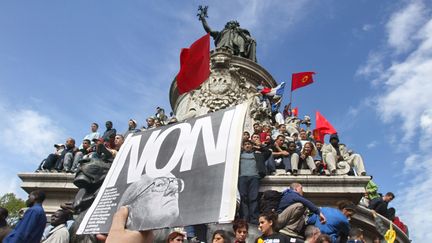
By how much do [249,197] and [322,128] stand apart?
30.0 ft

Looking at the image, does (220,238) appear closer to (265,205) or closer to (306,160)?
(265,205)

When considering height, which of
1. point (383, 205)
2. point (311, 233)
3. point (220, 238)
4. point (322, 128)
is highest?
point (322, 128)

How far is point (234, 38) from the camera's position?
20.3 meters

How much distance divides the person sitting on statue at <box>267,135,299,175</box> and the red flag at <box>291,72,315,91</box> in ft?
32.2

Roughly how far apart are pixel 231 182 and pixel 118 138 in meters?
7.26

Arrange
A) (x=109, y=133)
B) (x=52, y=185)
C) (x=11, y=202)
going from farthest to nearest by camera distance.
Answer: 1. (x=11, y=202)
2. (x=109, y=133)
3. (x=52, y=185)

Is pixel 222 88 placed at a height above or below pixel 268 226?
above

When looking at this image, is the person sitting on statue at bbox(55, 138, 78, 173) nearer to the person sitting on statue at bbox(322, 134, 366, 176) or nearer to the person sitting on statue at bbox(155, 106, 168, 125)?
the person sitting on statue at bbox(155, 106, 168, 125)

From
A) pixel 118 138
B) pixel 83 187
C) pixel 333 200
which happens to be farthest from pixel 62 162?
pixel 333 200

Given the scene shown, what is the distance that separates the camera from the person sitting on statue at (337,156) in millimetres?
9055

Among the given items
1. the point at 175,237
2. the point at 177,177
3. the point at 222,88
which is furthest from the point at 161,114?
the point at 177,177

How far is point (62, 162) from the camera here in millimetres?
9984

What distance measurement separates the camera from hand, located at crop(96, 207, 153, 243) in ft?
Result: 7.11

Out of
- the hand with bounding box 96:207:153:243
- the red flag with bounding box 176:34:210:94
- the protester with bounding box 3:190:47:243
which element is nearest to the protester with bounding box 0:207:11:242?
the protester with bounding box 3:190:47:243
